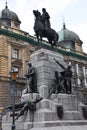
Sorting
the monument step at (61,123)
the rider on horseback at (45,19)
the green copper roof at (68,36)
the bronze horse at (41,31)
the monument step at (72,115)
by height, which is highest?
the green copper roof at (68,36)

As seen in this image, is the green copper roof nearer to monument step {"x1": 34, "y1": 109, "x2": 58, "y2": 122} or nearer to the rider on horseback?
the rider on horseback

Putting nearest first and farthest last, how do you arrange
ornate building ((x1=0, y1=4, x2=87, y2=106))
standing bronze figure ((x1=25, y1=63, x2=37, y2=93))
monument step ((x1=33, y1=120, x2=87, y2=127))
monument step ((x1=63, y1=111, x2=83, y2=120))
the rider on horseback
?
1. monument step ((x1=33, y1=120, x2=87, y2=127))
2. monument step ((x1=63, y1=111, x2=83, y2=120))
3. standing bronze figure ((x1=25, y1=63, x2=37, y2=93))
4. the rider on horseback
5. ornate building ((x1=0, y1=4, x2=87, y2=106))

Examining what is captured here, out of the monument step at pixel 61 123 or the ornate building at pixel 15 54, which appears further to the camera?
the ornate building at pixel 15 54

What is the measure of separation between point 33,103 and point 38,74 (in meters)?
2.61

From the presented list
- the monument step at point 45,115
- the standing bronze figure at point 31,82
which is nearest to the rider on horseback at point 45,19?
the standing bronze figure at point 31,82

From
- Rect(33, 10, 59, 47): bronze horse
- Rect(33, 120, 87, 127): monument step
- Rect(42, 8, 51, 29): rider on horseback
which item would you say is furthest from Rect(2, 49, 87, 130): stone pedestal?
Rect(42, 8, 51, 29): rider on horseback

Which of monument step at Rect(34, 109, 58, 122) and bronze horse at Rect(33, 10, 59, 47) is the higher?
bronze horse at Rect(33, 10, 59, 47)

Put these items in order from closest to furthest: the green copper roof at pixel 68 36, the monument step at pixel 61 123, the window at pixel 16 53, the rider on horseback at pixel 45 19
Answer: the monument step at pixel 61 123 < the rider on horseback at pixel 45 19 < the window at pixel 16 53 < the green copper roof at pixel 68 36

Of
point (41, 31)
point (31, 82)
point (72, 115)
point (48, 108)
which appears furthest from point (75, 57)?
point (48, 108)

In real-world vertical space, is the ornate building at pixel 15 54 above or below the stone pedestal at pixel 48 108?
above

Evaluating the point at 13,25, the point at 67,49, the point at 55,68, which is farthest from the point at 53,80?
the point at 67,49

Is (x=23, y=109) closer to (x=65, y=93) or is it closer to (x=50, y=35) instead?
(x=65, y=93)

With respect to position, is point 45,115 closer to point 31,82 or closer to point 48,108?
point 48,108

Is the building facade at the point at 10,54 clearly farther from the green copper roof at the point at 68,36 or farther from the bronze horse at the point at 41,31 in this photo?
the bronze horse at the point at 41,31
